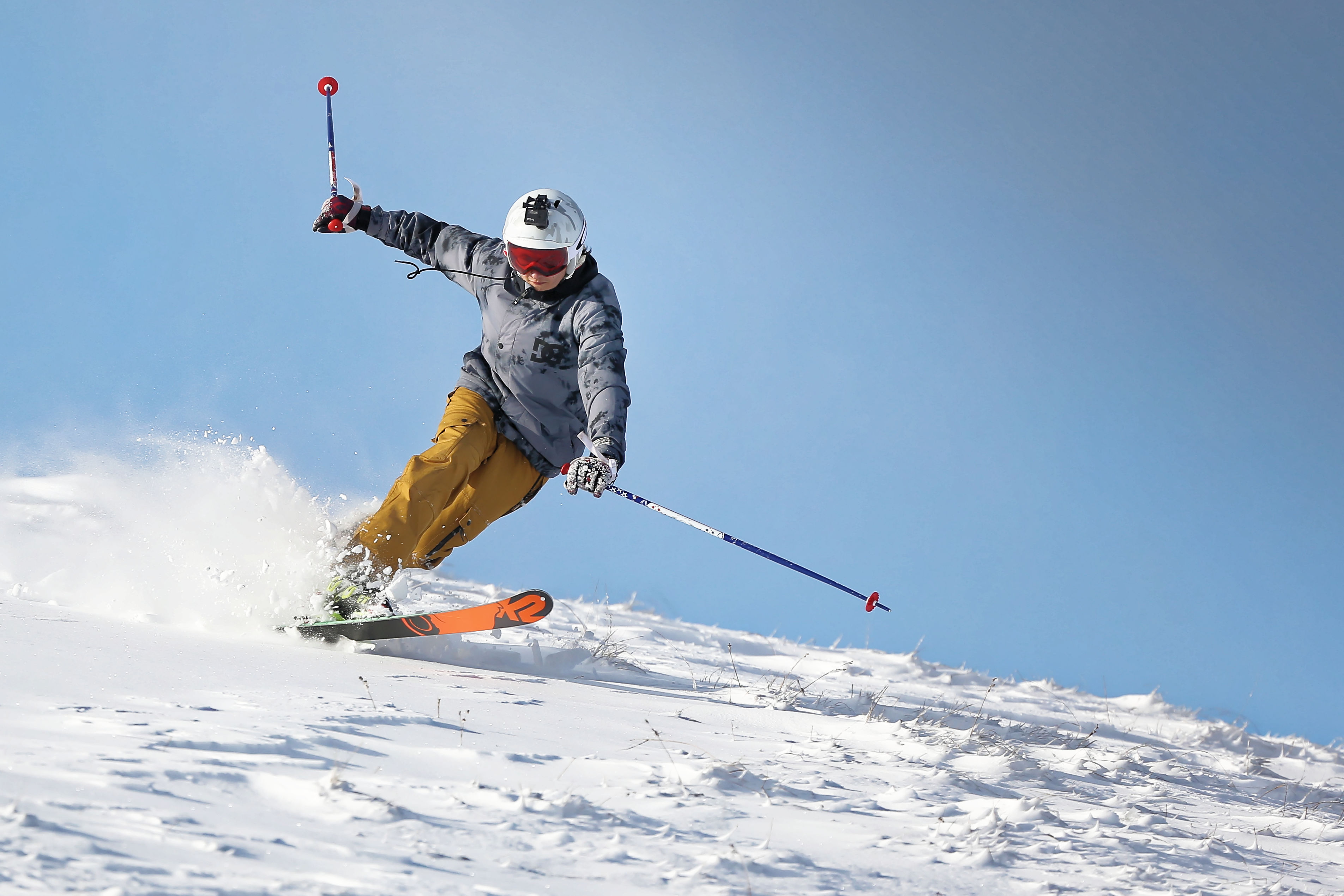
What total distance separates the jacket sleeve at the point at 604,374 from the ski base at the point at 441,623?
90cm

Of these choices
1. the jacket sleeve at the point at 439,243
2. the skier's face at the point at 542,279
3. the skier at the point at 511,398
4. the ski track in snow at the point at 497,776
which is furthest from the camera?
the jacket sleeve at the point at 439,243

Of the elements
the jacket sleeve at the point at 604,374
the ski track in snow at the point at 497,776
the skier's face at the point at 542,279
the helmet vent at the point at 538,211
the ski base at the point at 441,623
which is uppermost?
the helmet vent at the point at 538,211

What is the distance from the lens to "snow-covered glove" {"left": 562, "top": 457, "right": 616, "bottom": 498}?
4.63 meters


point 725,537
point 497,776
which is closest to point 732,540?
point 725,537

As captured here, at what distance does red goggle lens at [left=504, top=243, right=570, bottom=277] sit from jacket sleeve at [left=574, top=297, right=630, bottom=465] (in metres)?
0.26

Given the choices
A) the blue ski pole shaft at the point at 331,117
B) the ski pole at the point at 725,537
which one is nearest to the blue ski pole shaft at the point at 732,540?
the ski pole at the point at 725,537

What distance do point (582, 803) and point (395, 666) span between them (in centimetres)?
208

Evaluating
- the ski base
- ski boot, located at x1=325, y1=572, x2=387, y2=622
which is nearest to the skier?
ski boot, located at x1=325, y1=572, x2=387, y2=622

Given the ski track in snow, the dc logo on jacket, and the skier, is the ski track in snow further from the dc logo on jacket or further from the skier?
the dc logo on jacket

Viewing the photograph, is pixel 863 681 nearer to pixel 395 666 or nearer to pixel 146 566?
pixel 395 666

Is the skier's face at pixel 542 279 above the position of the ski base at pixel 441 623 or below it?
above

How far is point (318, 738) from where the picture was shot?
233cm

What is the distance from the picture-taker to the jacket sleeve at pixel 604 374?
4926 millimetres

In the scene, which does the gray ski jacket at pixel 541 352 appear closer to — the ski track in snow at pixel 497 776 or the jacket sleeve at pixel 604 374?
the jacket sleeve at pixel 604 374
